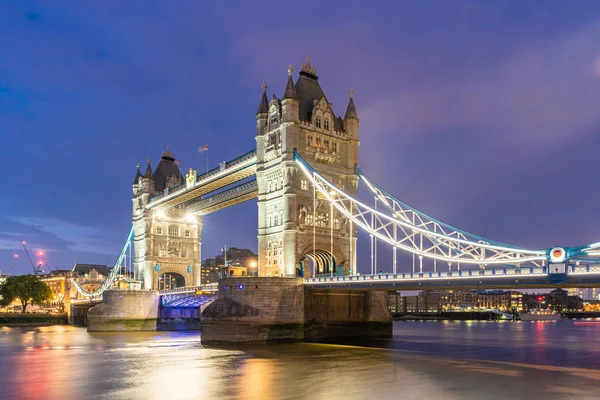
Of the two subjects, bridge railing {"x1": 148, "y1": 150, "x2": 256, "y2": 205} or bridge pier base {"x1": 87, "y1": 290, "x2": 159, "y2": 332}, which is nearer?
bridge railing {"x1": 148, "y1": 150, "x2": 256, "y2": 205}

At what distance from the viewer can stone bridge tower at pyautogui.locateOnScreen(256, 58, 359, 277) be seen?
166 ft

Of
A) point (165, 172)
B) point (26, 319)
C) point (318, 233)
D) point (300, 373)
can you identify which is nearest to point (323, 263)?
point (318, 233)

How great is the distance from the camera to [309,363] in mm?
33406

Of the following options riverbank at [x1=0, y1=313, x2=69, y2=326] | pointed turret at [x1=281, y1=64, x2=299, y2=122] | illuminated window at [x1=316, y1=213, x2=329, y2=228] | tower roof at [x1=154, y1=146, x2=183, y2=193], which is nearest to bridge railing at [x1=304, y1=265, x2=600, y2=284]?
illuminated window at [x1=316, y1=213, x2=329, y2=228]

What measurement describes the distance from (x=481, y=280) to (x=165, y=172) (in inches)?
2381

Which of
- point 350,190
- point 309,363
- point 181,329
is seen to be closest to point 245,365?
point 309,363

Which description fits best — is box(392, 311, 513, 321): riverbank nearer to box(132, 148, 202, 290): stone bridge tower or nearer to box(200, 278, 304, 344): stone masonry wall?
box(132, 148, 202, 290): stone bridge tower

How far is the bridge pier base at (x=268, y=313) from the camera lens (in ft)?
145

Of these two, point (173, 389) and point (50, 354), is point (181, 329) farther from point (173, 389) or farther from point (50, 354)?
point (173, 389)

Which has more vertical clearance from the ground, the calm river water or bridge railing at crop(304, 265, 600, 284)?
bridge railing at crop(304, 265, 600, 284)

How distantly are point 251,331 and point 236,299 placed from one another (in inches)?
108

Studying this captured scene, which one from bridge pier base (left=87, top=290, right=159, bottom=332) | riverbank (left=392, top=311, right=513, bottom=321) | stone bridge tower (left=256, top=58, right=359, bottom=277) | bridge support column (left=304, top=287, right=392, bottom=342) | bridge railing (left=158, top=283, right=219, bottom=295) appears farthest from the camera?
riverbank (left=392, top=311, right=513, bottom=321)

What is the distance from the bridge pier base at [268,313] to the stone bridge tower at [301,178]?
3.80 m

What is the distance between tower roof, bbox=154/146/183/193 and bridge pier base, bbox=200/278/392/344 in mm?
41396
